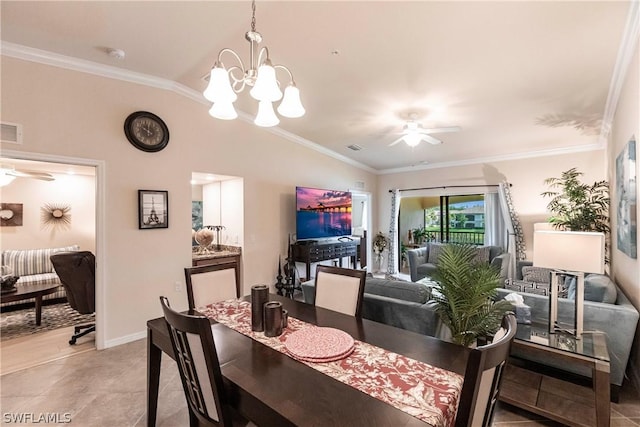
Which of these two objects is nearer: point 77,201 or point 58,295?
point 58,295

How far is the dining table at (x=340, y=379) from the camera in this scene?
38.0 inches

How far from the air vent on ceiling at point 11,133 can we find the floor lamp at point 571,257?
4.51 m

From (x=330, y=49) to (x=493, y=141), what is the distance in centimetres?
369

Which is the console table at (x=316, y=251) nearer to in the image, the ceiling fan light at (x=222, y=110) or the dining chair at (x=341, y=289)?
the dining chair at (x=341, y=289)

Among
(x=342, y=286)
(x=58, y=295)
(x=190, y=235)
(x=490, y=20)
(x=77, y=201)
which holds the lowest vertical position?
(x=58, y=295)

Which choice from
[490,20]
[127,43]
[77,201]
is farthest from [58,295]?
[490,20]

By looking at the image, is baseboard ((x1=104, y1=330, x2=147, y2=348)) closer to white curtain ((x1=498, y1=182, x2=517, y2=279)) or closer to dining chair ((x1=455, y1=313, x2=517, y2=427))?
dining chair ((x1=455, y1=313, x2=517, y2=427))

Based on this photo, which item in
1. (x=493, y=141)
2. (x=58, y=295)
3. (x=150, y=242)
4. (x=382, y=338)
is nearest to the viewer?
(x=382, y=338)

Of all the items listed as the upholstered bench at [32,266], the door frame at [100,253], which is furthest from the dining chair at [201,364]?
the upholstered bench at [32,266]

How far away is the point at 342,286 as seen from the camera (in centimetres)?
220

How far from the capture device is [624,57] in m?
2.51

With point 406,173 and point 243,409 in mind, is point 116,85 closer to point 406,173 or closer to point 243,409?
point 243,409

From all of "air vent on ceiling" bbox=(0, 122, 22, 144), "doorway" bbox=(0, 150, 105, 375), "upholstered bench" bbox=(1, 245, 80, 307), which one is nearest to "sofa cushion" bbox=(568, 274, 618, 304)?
"doorway" bbox=(0, 150, 105, 375)

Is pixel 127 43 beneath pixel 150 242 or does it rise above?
above
